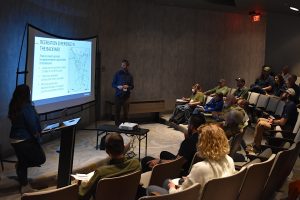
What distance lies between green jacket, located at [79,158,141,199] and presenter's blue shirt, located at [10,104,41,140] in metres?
1.92

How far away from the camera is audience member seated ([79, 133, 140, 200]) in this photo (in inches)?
121

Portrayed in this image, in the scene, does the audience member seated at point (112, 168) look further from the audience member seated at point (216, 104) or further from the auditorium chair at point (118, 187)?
the audience member seated at point (216, 104)

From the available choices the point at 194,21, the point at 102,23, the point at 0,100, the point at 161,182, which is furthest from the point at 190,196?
the point at 194,21

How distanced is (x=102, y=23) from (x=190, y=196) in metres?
7.25

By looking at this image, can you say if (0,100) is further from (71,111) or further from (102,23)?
(102,23)

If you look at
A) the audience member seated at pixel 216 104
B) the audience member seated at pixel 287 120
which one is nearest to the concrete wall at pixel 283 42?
the audience member seated at pixel 216 104

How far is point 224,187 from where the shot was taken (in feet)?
9.59

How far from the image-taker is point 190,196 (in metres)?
2.70

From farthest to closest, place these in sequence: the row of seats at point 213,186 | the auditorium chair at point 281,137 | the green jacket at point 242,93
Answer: the green jacket at point 242,93, the auditorium chair at point 281,137, the row of seats at point 213,186

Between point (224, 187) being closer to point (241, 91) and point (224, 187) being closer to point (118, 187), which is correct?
point (118, 187)

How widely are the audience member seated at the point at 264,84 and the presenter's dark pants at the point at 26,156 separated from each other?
755cm

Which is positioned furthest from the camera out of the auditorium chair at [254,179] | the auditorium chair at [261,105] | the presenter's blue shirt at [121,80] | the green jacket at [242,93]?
the green jacket at [242,93]

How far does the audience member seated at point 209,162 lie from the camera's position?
10.1 ft

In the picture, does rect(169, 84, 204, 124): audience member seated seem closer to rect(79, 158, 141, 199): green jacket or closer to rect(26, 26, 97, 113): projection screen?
rect(26, 26, 97, 113): projection screen
